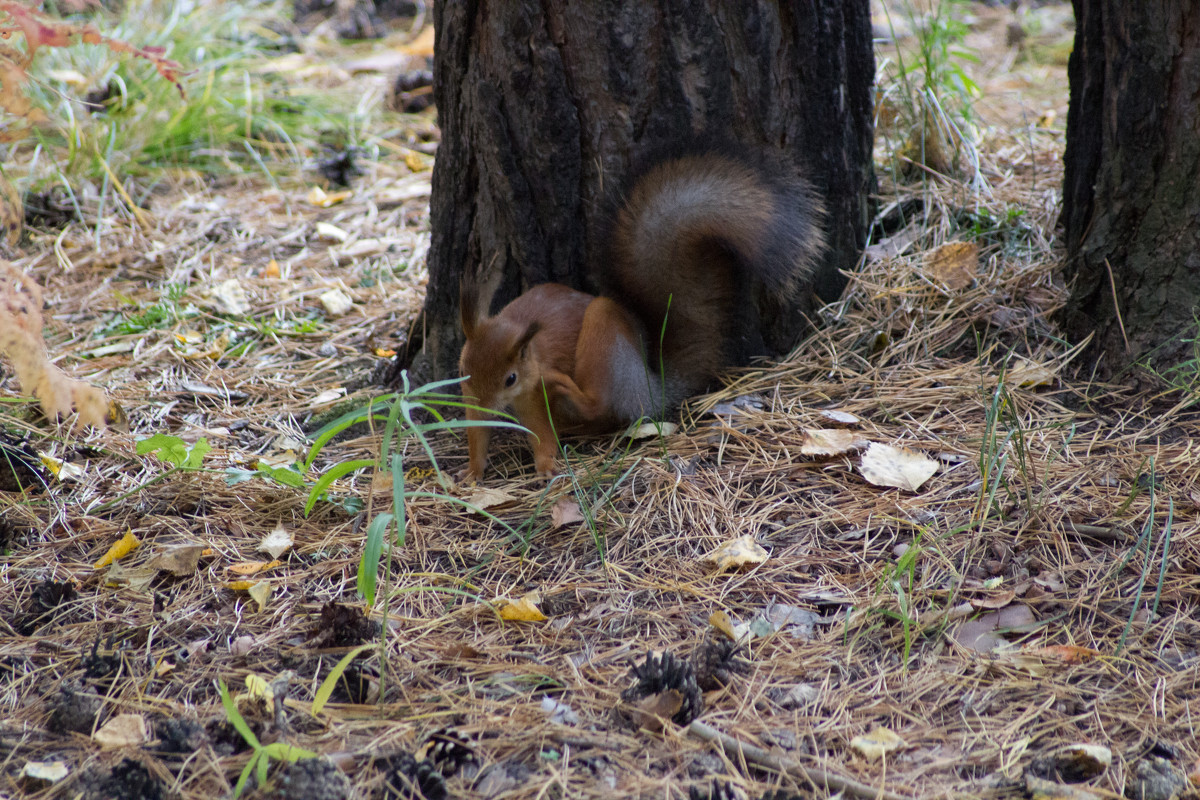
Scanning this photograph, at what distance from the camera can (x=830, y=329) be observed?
8.40 ft

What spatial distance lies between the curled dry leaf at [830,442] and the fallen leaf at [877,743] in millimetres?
777

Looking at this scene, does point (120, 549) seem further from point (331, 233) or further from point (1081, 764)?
point (331, 233)

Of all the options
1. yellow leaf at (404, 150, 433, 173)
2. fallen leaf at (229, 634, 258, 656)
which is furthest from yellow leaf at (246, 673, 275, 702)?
yellow leaf at (404, 150, 433, 173)

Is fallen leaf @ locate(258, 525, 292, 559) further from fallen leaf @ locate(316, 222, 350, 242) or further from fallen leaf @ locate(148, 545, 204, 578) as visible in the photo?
fallen leaf @ locate(316, 222, 350, 242)

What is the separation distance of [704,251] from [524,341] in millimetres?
517

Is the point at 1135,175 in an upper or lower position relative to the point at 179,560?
upper

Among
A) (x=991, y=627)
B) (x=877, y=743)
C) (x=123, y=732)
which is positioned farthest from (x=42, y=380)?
(x=991, y=627)

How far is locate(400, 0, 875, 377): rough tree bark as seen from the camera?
223 centimetres

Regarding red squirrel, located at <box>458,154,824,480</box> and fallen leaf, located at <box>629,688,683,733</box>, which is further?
red squirrel, located at <box>458,154,824,480</box>

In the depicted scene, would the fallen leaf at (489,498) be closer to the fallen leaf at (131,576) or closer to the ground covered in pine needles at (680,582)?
the ground covered in pine needles at (680,582)

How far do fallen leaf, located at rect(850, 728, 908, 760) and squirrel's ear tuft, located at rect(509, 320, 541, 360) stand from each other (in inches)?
44.0

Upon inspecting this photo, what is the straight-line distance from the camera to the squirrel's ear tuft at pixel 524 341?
2.11 m

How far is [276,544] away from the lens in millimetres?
1932

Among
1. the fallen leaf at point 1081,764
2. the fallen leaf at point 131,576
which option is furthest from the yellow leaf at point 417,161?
the fallen leaf at point 1081,764
